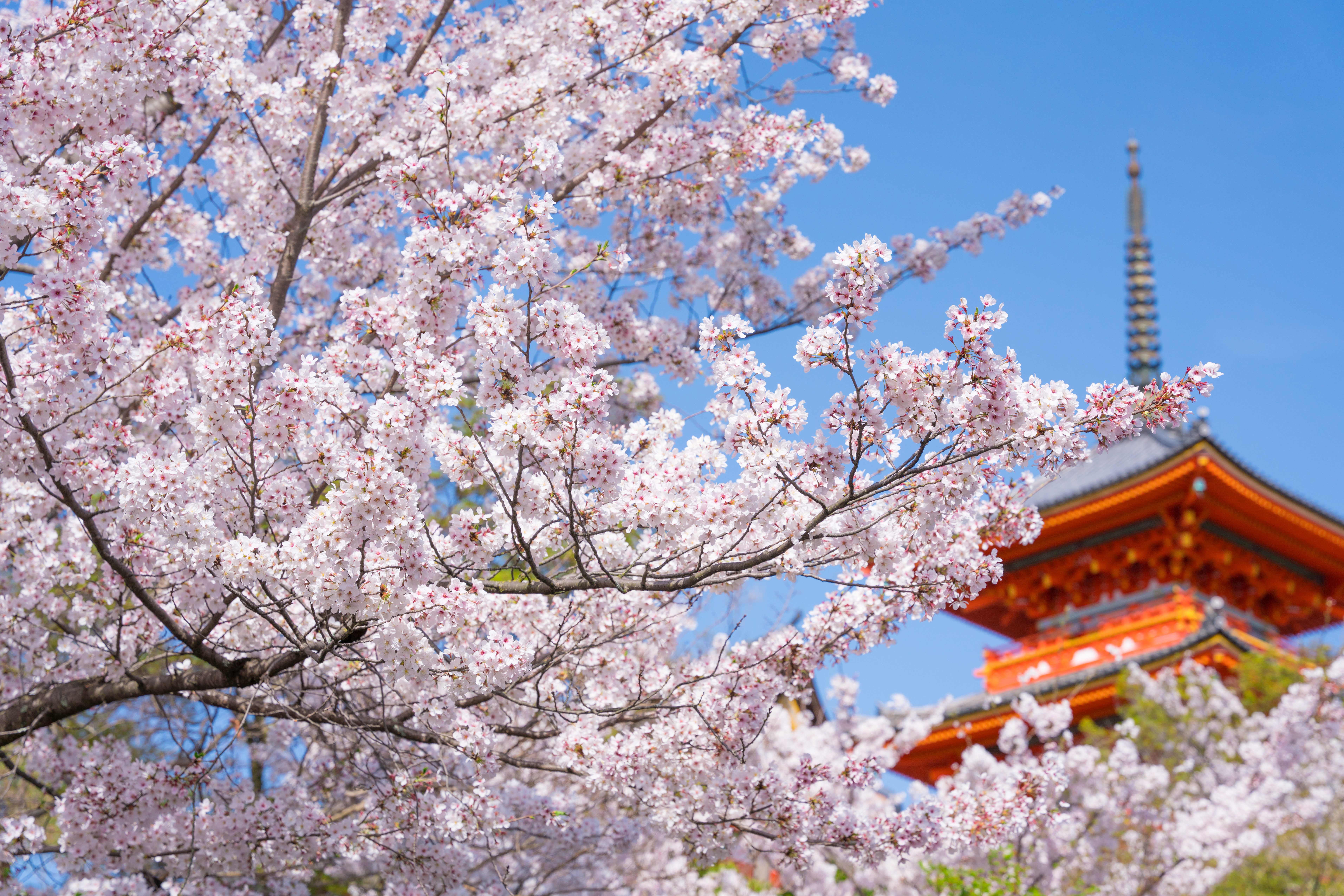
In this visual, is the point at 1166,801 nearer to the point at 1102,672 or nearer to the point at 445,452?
the point at 1102,672

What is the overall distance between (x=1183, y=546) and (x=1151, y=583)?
1.28 metres

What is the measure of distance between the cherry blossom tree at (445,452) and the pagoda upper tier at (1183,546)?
1085 centimetres

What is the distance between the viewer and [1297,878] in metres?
11.8

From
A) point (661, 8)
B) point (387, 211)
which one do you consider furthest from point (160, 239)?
point (661, 8)

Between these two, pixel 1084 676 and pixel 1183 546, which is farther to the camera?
pixel 1183 546

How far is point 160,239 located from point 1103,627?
1611 centimetres

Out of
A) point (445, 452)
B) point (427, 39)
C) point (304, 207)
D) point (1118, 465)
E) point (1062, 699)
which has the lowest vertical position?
point (445, 452)

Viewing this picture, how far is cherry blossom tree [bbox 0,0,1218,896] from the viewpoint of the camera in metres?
4.11

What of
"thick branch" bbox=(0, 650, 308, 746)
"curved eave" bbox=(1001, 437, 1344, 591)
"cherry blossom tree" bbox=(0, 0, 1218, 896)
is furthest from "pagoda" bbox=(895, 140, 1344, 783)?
"thick branch" bbox=(0, 650, 308, 746)

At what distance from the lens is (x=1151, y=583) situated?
19688mm

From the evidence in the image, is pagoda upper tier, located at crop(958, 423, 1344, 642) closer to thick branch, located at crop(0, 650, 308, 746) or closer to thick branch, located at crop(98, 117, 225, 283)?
thick branch, located at crop(98, 117, 225, 283)

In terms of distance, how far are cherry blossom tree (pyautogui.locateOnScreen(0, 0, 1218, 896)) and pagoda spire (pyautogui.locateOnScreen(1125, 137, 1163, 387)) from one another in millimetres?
18899

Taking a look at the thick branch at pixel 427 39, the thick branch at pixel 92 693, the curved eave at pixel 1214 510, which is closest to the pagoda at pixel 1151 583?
the curved eave at pixel 1214 510

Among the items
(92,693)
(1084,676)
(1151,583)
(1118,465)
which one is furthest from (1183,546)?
(92,693)
